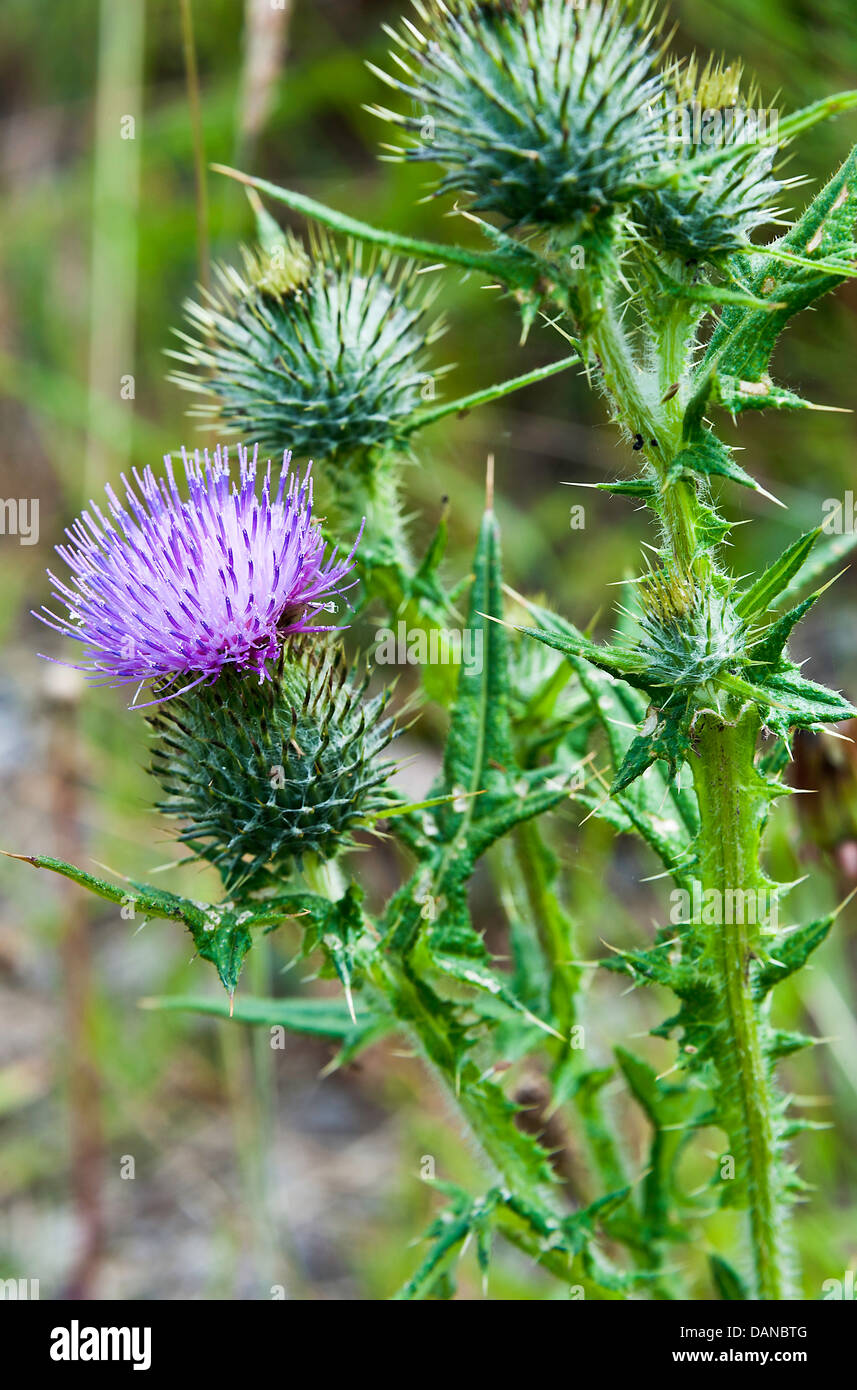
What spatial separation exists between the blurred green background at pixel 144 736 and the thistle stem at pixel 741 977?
3.03 feet

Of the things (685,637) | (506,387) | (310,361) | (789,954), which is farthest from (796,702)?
(310,361)

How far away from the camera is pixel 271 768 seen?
2584 millimetres

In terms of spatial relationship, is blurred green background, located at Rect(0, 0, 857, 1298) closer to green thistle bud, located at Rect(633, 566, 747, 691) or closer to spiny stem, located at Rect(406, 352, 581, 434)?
spiny stem, located at Rect(406, 352, 581, 434)

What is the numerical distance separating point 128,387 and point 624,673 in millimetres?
2873

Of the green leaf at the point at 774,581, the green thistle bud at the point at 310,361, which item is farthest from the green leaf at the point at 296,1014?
the green thistle bud at the point at 310,361

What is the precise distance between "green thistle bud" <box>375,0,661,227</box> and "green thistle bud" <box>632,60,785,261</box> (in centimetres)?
8

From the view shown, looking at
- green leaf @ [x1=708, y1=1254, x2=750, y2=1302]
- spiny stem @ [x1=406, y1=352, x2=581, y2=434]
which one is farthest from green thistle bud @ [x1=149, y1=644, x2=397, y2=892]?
green leaf @ [x1=708, y1=1254, x2=750, y2=1302]

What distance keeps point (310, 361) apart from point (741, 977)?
192 centimetres

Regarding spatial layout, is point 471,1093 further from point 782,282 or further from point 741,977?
point 782,282

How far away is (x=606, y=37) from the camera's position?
87.5 inches

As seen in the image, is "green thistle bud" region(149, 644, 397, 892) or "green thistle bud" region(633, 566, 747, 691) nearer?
"green thistle bud" region(633, 566, 747, 691)

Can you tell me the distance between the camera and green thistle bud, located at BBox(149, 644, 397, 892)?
259 centimetres
